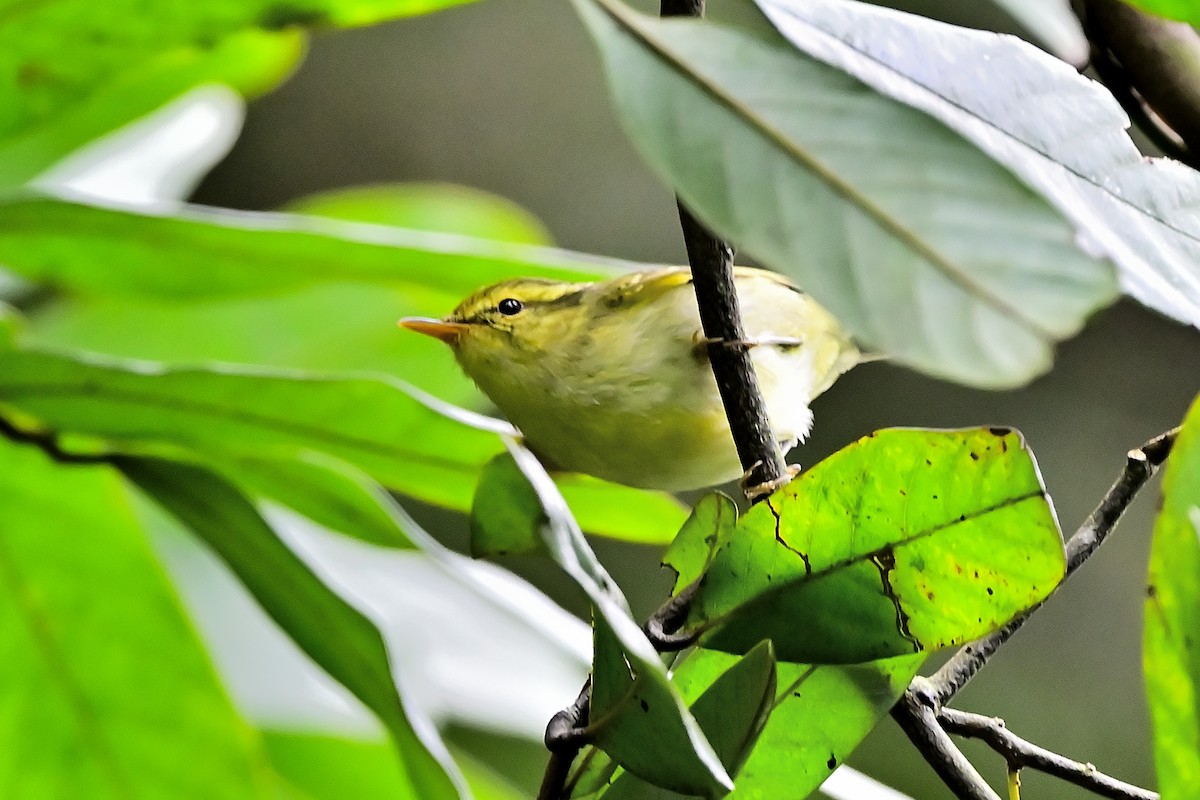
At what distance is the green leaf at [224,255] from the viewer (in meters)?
0.96

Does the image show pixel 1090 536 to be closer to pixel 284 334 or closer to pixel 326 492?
pixel 326 492

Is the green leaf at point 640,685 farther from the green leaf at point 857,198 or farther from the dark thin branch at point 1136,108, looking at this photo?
the dark thin branch at point 1136,108

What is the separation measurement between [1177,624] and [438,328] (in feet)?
2.74

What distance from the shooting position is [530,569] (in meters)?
3.53

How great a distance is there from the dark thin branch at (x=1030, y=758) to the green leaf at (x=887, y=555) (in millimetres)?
53

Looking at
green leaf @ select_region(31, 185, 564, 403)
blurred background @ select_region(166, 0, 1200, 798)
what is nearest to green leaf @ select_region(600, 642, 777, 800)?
green leaf @ select_region(31, 185, 564, 403)

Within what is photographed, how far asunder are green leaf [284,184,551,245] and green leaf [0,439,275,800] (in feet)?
2.34

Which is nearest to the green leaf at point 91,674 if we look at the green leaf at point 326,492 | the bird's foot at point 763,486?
the green leaf at point 326,492

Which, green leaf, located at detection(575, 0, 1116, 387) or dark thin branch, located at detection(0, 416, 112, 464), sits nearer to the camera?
green leaf, located at detection(575, 0, 1116, 387)

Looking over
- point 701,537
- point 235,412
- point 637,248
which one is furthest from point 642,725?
point 637,248

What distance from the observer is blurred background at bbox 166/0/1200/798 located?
308 cm

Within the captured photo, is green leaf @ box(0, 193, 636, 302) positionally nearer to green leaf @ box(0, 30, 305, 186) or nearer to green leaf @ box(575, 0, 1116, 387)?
green leaf @ box(0, 30, 305, 186)

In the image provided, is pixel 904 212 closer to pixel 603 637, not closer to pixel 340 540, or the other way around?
pixel 603 637

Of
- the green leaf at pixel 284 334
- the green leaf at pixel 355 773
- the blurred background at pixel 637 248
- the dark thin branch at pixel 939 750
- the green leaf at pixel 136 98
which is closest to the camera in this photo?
the dark thin branch at pixel 939 750
